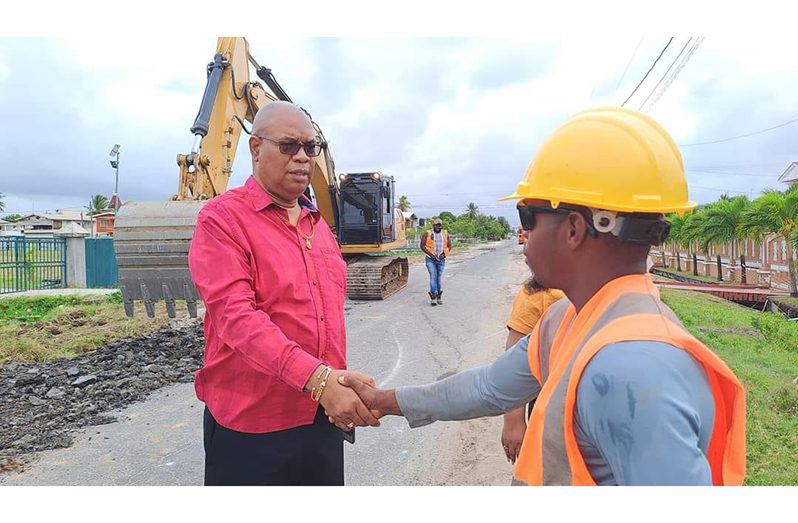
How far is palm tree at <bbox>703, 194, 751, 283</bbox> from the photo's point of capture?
79.2ft

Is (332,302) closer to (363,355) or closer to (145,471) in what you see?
(145,471)

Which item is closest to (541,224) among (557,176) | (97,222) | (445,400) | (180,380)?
(557,176)

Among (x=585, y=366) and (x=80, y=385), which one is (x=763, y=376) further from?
(x=80, y=385)

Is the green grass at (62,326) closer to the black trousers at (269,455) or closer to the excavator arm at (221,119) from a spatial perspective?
the excavator arm at (221,119)

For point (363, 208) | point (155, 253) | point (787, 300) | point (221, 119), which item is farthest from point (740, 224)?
point (155, 253)

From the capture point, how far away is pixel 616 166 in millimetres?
1152

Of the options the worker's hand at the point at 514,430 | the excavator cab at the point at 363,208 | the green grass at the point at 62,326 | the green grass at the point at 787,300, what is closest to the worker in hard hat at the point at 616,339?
the worker's hand at the point at 514,430

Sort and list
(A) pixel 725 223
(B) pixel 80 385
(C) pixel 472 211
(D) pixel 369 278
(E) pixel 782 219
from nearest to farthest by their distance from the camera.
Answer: (B) pixel 80 385 < (D) pixel 369 278 < (E) pixel 782 219 < (A) pixel 725 223 < (C) pixel 472 211

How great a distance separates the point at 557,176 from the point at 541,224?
122mm

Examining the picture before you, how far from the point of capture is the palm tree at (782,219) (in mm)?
16094

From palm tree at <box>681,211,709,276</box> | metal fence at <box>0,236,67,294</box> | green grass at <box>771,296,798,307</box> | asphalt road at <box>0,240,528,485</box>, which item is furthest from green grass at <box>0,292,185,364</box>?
palm tree at <box>681,211,709,276</box>

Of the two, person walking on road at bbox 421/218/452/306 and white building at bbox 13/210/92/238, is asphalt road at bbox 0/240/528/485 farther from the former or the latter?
white building at bbox 13/210/92/238

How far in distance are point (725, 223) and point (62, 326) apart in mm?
24457

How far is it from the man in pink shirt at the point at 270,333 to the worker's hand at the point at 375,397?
0.09ft
